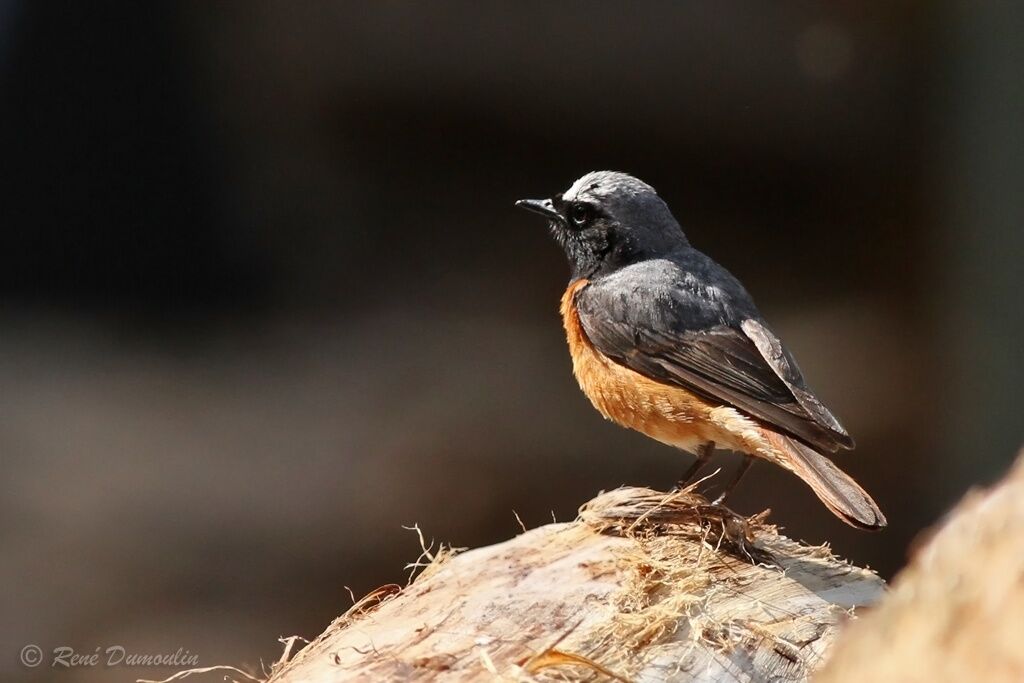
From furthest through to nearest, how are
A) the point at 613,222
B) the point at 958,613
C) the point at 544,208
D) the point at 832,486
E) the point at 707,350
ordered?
the point at 544,208 → the point at 613,222 → the point at 707,350 → the point at 832,486 → the point at 958,613

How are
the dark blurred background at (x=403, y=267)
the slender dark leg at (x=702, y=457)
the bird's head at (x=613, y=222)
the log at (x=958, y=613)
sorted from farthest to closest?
the dark blurred background at (x=403, y=267), the bird's head at (x=613, y=222), the slender dark leg at (x=702, y=457), the log at (x=958, y=613)

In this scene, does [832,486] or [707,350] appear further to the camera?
[707,350]

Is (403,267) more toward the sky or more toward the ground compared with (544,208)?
more toward the ground

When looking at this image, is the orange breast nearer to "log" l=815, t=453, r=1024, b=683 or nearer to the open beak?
the open beak

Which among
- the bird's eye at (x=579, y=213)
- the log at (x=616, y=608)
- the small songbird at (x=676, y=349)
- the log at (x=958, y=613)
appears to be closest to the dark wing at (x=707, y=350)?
the small songbird at (x=676, y=349)

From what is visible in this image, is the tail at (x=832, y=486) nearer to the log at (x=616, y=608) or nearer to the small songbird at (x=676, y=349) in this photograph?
the small songbird at (x=676, y=349)

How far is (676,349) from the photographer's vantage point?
4293 mm

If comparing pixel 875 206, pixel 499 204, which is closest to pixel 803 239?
pixel 875 206

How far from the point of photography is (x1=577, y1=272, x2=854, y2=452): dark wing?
12.5 feet

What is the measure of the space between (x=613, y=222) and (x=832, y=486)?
1722mm

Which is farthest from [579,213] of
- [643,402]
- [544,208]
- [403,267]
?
[403,267]

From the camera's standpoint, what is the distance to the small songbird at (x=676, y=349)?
148 inches

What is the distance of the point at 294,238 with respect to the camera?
7.27m

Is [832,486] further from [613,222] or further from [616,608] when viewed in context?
[613,222]
